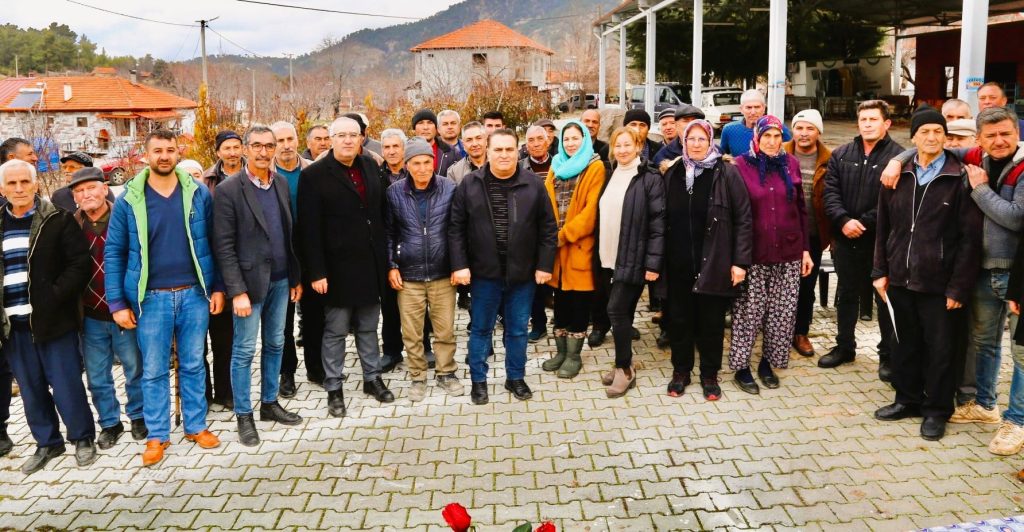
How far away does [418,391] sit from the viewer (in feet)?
18.0

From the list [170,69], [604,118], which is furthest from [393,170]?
[170,69]

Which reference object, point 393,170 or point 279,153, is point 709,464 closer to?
point 393,170

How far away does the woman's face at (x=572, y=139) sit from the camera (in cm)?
562

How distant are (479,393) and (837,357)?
9.51ft

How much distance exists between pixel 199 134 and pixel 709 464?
369 inches

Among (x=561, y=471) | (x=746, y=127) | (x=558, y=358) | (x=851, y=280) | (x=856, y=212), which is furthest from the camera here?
(x=746, y=127)

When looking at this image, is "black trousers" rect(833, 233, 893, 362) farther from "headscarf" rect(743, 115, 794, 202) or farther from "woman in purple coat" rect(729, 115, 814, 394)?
"headscarf" rect(743, 115, 794, 202)

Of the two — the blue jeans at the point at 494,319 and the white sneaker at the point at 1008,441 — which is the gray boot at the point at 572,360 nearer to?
the blue jeans at the point at 494,319

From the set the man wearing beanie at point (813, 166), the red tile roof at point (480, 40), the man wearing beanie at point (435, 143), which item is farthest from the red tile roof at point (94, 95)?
the man wearing beanie at point (813, 166)

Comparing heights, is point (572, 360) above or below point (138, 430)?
above

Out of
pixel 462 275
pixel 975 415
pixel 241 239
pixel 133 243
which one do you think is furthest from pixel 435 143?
pixel 975 415

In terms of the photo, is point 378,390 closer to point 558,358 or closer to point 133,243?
point 558,358

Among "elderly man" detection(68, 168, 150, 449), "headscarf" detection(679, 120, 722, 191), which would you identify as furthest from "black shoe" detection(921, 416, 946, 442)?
"elderly man" detection(68, 168, 150, 449)

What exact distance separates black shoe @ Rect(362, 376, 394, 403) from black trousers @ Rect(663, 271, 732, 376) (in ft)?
6.99
